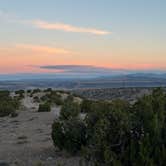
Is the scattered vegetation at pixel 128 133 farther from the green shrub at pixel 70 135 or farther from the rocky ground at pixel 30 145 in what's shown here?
the rocky ground at pixel 30 145

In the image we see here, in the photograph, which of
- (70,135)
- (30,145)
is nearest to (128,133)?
(70,135)

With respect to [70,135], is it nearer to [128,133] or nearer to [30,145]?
[128,133]

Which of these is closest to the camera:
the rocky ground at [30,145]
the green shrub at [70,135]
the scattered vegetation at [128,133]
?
the scattered vegetation at [128,133]

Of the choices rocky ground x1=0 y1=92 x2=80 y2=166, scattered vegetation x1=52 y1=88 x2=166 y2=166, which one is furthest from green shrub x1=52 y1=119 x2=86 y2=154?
scattered vegetation x1=52 y1=88 x2=166 y2=166

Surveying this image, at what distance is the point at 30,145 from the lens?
13336mm

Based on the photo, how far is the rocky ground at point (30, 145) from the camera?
1018cm

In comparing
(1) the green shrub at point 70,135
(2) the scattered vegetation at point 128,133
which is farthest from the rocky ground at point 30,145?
(2) the scattered vegetation at point 128,133

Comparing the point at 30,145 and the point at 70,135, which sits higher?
the point at 70,135

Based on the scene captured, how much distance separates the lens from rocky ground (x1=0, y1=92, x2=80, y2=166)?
10176mm

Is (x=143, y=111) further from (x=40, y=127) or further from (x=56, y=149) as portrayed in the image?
(x=40, y=127)

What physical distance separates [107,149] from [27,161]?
3.02 meters

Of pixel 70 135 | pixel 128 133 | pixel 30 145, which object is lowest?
pixel 30 145

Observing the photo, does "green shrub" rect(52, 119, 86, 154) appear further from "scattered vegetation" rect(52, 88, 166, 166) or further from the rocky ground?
"scattered vegetation" rect(52, 88, 166, 166)

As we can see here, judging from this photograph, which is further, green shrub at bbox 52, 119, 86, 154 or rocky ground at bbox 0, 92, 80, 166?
green shrub at bbox 52, 119, 86, 154
